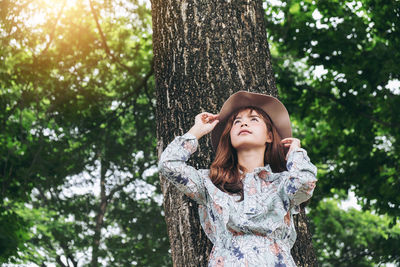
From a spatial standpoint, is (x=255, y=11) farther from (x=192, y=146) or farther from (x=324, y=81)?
(x=324, y=81)

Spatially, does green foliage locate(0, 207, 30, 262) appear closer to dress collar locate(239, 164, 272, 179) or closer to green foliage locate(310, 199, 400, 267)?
dress collar locate(239, 164, 272, 179)

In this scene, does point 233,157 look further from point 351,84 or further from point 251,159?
point 351,84

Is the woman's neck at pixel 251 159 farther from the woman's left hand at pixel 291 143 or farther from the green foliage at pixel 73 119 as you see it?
the green foliage at pixel 73 119

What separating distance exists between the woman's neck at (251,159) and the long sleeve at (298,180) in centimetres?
27

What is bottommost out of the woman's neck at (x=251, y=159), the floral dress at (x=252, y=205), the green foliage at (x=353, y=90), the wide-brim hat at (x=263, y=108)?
the floral dress at (x=252, y=205)

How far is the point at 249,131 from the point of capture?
116 inches

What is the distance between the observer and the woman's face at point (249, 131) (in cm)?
293

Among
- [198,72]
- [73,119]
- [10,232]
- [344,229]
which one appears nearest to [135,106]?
[73,119]

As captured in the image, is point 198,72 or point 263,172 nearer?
point 263,172

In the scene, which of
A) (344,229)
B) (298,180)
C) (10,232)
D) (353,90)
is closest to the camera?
(298,180)

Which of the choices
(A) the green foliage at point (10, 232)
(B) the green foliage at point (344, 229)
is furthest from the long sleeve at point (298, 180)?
(B) the green foliage at point (344, 229)

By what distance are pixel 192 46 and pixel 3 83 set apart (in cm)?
653

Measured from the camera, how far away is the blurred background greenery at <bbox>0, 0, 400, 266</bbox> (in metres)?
7.38

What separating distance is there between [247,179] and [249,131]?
0.30 metres
